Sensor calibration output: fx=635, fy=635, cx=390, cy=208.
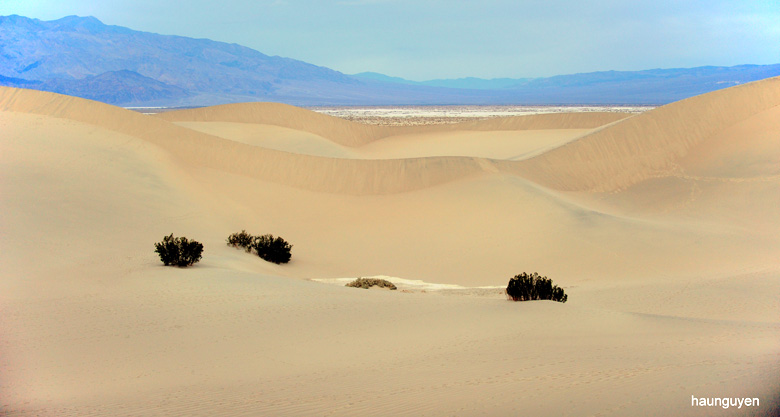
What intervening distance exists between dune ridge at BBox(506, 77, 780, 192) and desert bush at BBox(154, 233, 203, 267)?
1524cm

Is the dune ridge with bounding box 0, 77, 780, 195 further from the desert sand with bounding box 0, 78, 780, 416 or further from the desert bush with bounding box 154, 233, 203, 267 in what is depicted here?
the desert bush with bounding box 154, 233, 203, 267

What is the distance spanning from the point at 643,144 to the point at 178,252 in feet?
74.4

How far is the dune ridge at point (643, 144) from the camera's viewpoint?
26347mm

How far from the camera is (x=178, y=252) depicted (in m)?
12.0

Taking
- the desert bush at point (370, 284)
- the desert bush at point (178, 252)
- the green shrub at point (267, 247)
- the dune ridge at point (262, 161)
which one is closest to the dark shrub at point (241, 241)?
the green shrub at point (267, 247)

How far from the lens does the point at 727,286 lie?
1229 centimetres

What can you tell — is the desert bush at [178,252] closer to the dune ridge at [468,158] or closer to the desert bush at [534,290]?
the desert bush at [534,290]

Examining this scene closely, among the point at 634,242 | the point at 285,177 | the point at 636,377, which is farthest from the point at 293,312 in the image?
the point at 285,177

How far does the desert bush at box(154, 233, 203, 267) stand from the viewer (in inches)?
A: 470

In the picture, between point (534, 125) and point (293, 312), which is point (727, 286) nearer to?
point (293, 312)

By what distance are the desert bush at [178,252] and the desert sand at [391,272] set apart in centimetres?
46

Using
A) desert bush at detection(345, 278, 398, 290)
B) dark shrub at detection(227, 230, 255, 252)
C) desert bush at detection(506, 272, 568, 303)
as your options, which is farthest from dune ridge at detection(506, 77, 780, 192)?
desert bush at detection(506, 272, 568, 303)

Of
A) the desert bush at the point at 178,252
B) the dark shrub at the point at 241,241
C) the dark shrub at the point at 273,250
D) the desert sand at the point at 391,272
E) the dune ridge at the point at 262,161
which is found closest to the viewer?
the desert sand at the point at 391,272

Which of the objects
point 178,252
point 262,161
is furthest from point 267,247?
point 262,161
